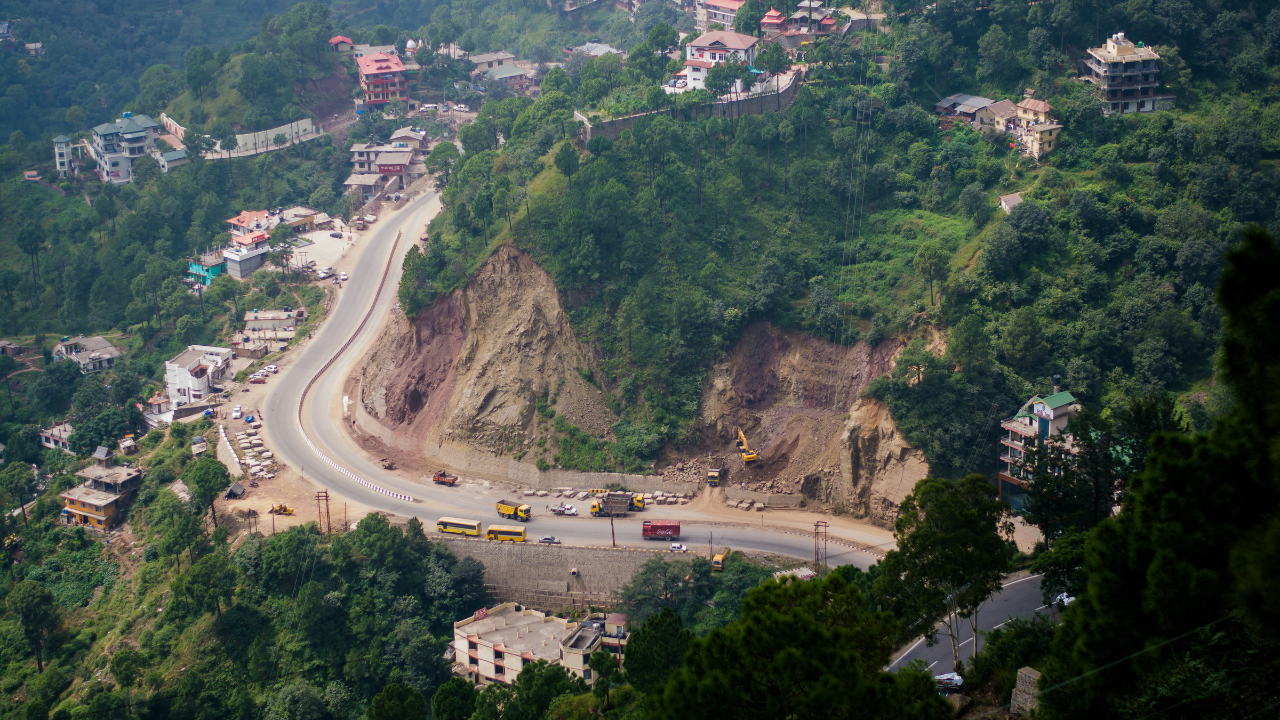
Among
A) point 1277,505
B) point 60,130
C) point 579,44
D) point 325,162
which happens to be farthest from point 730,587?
point 60,130

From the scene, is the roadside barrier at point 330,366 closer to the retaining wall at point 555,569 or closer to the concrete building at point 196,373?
the retaining wall at point 555,569

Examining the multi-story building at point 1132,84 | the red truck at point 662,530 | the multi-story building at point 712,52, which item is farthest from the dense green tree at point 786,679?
the multi-story building at point 712,52

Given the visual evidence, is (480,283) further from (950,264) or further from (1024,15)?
(1024,15)

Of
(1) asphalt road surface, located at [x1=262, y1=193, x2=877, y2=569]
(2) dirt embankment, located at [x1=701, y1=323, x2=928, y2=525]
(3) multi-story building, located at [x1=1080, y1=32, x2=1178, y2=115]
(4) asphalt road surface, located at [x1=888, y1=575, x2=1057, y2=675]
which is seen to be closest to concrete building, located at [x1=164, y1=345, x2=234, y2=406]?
(1) asphalt road surface, located at [x1=262, y1=193, x2=877, y2=569]

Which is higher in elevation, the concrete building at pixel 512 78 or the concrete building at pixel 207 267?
the concrete building at pixel 512 78

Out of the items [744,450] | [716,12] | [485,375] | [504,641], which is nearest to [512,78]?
[716,12]

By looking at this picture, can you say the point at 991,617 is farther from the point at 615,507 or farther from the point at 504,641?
the point at 615,507
